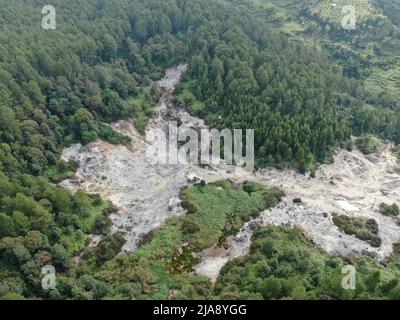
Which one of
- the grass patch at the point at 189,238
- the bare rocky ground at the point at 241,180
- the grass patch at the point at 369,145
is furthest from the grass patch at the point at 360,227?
the grass patch at the point at 369,145

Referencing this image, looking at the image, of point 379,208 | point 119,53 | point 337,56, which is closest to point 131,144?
point 119,53

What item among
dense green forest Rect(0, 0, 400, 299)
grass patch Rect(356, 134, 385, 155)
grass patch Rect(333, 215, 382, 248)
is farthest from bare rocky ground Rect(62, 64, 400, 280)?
dense green forest Rect(0, 0, 400, 299)

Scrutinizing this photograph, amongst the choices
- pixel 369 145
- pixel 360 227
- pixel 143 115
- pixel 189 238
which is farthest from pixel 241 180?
pixel 369 145

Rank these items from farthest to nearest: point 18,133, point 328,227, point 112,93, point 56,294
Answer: point 112,93 → point 18,133 → point 328,227 → point 56,294

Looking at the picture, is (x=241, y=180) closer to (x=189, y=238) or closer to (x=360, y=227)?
(x=189, y=238)

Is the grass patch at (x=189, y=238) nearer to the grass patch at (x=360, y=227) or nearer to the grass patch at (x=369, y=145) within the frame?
the grass patch at (x=360, y=227)

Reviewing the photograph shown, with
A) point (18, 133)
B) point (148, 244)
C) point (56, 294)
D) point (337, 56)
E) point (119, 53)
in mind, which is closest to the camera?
point (56, 294)

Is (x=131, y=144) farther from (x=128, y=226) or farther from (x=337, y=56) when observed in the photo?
(x=337, y=56)

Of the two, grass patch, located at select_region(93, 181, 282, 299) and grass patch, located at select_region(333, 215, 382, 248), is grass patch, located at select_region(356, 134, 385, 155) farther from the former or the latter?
grass patch, located at select_region(93, 181, 282, 299)
